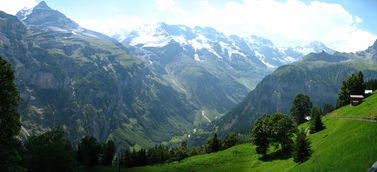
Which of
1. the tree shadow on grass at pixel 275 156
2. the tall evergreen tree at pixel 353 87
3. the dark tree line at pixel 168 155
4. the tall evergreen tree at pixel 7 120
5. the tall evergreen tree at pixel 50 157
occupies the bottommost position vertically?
the dark tree line at pixel 168 155

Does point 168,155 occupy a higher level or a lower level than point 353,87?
lower

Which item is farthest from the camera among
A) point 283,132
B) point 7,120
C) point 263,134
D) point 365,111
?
point 263,134

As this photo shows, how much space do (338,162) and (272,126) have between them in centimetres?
4011

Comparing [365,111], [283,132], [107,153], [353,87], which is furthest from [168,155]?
[365,111]

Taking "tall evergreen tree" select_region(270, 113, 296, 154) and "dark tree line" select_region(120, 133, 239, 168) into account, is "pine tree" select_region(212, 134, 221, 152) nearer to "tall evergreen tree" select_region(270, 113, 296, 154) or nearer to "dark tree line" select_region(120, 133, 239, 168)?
"dark tree line" select_region(120, 133, 239, 168)

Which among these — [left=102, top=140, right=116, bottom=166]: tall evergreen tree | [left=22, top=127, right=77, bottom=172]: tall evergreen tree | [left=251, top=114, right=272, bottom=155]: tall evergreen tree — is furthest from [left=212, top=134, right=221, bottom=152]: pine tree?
[left=22, top=127, right=77, bottom=172]: tall evergreen tree

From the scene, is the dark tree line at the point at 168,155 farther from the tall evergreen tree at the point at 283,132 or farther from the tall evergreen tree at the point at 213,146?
the tall evergreen tree at the point at 283,132

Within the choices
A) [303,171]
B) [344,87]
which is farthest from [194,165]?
[344,87]

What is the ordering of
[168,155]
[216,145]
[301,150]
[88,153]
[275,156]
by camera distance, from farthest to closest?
[168,155] → [216,145] → [88,153] → [275,156] → [301,150]

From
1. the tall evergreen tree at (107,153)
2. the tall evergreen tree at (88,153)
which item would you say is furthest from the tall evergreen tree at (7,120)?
the tall evergreen tree at (107,153)

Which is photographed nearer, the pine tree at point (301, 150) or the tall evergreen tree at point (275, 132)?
the pine tree at point (301, 150)

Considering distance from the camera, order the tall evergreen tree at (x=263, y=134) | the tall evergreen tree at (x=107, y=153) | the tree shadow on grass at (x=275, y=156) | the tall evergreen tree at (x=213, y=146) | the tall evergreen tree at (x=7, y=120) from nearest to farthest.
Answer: the tall evergreen tree at (x=7, y=120), the tree shadow on grass at (x=275, y=156), the tall evergreen tree at (x=263, y=134), the tall evergreen tree at (x=213, y=146), the tall evergreen tree at (x=107, y=153)

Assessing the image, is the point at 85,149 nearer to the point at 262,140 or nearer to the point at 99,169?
the point at 99,169

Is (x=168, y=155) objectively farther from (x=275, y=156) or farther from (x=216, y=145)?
(x=275, y=156)
